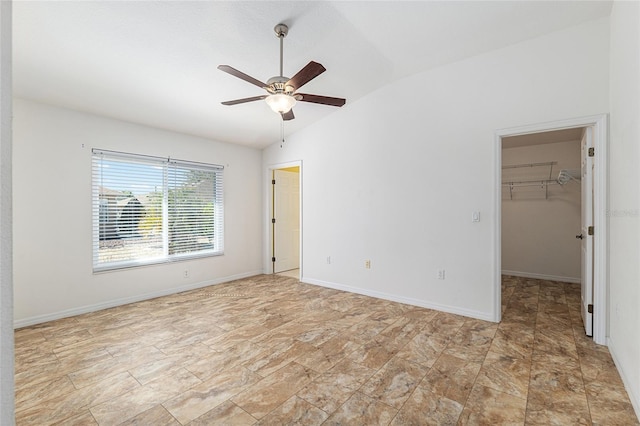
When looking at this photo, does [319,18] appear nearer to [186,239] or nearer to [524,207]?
[186,239]

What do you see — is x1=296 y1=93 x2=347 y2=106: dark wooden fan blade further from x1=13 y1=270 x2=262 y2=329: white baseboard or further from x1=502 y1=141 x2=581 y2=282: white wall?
x1=502 y1=141 x2=581 y2=282: white wall

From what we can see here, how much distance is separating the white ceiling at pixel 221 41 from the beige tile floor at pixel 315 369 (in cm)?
269

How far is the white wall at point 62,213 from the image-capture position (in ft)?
10.7

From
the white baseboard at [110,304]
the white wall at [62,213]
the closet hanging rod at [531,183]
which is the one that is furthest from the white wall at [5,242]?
the closet hanging rod at [531,183]

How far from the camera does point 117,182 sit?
3980 millimetres

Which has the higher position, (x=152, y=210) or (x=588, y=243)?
(x=152, y=210)

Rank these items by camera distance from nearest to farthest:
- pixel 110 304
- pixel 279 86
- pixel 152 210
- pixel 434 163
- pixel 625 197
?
pixel 625 197
pixel 279 86
pixel 434 163
pixel 110 304
pixel 152 210

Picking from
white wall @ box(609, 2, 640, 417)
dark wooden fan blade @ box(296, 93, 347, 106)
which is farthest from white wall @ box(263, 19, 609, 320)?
dark wooden fan blade @ box(296, 93, 347, 106)

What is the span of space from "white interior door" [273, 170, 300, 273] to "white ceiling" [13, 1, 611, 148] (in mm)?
2505

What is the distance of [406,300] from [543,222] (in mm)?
3406

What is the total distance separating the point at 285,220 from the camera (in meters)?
6.21

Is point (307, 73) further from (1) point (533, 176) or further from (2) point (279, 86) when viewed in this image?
(1) point (533, 176)

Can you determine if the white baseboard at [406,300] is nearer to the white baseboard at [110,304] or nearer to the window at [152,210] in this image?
the white baseboard at [110,304]

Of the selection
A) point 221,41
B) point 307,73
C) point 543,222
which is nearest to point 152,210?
point 221,41
